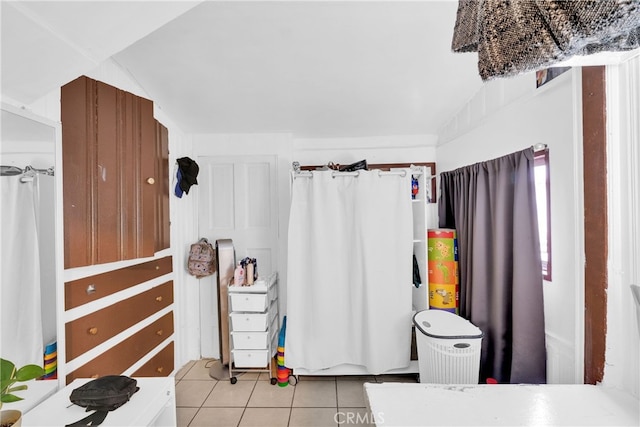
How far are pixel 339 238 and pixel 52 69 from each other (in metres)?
1.88

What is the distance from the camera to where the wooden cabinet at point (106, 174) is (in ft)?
4.58

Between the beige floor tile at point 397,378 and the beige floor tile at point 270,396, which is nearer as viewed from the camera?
the beige floor tile at point 270,396

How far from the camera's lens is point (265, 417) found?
1.88 metres

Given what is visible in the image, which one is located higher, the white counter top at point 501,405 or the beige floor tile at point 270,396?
the white counter top at point 501,405

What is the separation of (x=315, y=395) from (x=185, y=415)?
3.17 ft

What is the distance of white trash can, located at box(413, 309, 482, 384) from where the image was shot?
63.8 inches

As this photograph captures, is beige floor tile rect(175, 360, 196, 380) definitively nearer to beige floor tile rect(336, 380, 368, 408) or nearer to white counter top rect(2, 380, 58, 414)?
white counter top rect(2, 380, 58, 414)

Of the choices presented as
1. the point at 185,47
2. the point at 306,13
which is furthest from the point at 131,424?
the point at 306,13

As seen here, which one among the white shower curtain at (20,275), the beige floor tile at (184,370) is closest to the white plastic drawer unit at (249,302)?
the beige floor tile at (184,370)

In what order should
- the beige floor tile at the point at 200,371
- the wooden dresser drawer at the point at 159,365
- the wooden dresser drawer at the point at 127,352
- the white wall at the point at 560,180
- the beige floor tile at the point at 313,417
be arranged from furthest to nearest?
the beige floor tile at the point at 200,371 → the wooden dresser drawer at the point at 159,365 → the beige floor tile at the point at 313,417 → the wooden dresser drawer at the point at 127,352 → the white wall at the point at 560,180

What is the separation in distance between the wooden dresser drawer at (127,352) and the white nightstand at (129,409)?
0.51 feet

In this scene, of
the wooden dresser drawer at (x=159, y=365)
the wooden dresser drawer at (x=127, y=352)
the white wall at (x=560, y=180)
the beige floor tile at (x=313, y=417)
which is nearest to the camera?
the white wall at (x=560, y=180)

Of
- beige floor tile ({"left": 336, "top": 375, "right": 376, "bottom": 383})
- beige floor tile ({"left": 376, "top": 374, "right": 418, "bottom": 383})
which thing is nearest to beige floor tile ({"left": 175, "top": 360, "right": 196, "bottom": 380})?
beige floor tile ({"left": 336, "top": 375, "right": 376, "bottom": 383})

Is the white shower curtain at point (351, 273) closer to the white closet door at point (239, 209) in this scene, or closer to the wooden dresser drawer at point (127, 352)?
the white closet door at point (239, 209)
